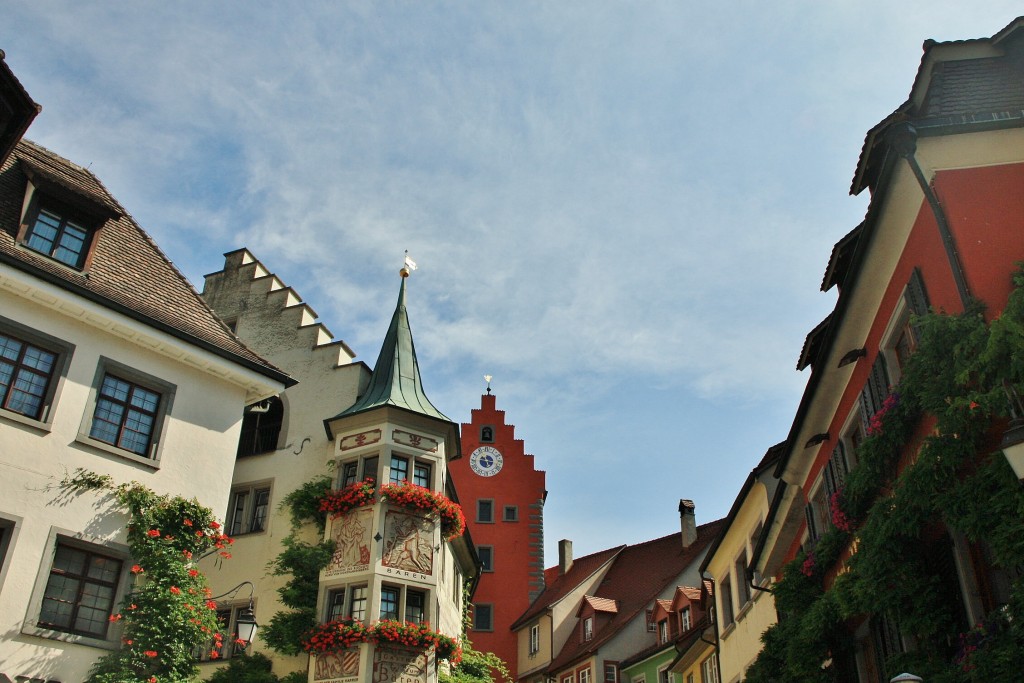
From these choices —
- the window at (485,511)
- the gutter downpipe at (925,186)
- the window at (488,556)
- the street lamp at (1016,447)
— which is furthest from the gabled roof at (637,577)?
the street lamp at (1016,447)

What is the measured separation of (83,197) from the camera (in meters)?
18.0

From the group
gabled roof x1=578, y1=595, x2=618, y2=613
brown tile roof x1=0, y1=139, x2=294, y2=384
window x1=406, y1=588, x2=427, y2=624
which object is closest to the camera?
brown tile roof x1=0, y1=139, x2=294, y2=384

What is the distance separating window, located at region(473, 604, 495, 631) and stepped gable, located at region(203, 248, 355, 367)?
24519 millimetres

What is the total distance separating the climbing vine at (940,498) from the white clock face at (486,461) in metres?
38.5

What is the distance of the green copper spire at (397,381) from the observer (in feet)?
82.8

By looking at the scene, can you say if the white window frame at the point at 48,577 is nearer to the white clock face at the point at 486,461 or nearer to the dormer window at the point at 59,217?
the dormer window at the point at 59,217

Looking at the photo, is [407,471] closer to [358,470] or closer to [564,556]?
[358,470]

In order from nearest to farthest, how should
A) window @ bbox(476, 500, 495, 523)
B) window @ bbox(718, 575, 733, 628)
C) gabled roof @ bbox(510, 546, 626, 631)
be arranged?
window @ bbox(718, 575, 733, 628) < gabled roof @ bbox(510, 546, 626, 631) < window @ bbox(476, 500, 495, 523)

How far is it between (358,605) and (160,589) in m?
7.15

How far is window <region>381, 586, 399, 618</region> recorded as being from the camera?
A: 22.4 meters

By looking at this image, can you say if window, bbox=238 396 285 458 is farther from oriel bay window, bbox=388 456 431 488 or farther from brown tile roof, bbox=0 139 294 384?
brown tile roof, bbox=0 139 294 384

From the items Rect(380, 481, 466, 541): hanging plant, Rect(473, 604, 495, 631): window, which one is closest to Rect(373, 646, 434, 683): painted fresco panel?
Rect(380, 481, 466, 541): hanging plant

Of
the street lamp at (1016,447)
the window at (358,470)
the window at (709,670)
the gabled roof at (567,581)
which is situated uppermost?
the gabled roof at (567,581)

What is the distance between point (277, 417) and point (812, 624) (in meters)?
16.1
